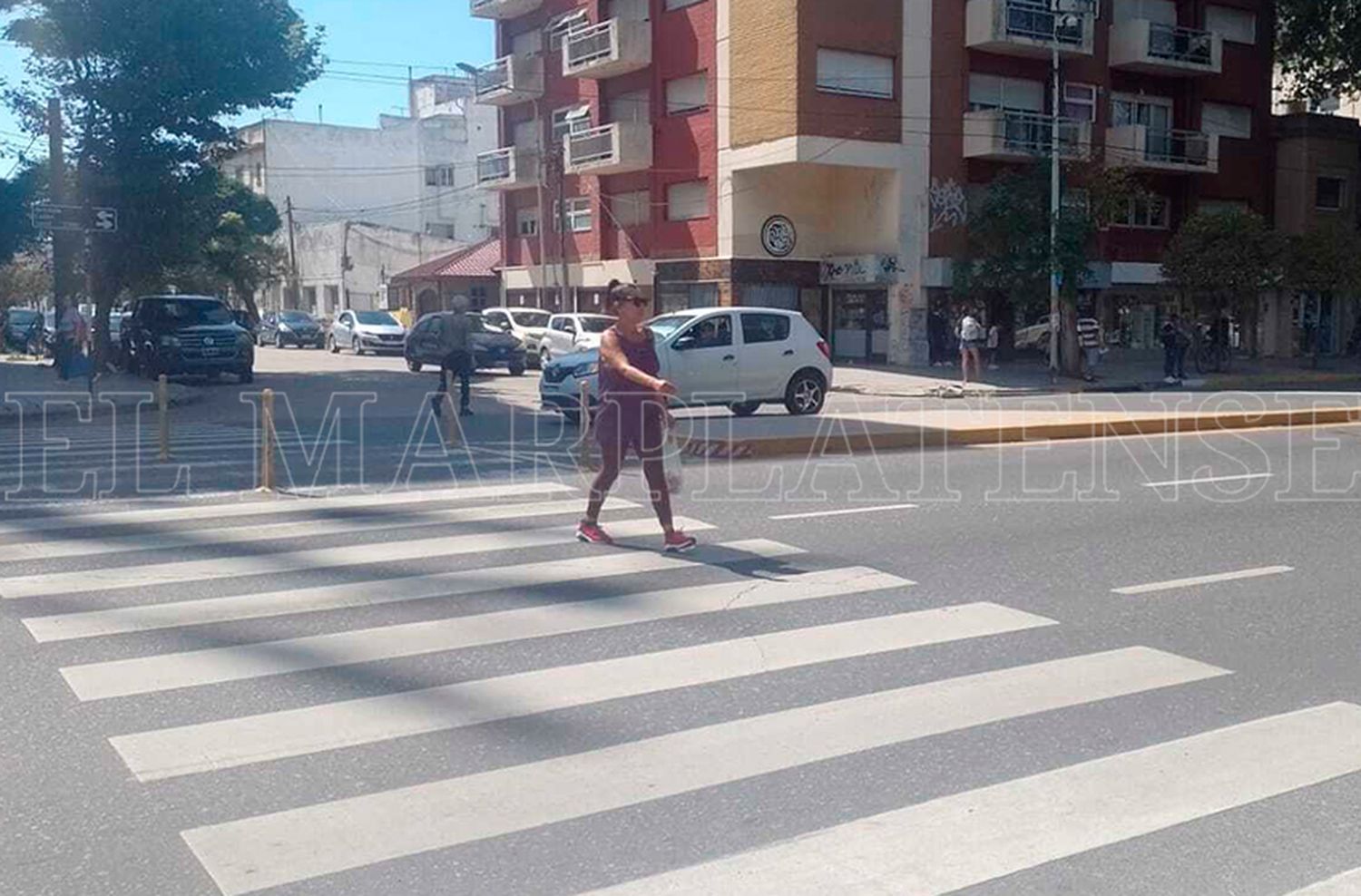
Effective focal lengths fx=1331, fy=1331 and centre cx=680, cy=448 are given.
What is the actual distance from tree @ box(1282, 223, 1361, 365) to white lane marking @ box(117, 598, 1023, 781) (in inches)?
1266

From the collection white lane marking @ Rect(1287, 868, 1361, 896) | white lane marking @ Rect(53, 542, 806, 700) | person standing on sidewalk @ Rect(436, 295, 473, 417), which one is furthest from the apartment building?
white lane marking @ Rect(1287, 868, 1361, 896)

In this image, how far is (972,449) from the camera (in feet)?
51.4

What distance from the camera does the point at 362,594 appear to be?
306 inches

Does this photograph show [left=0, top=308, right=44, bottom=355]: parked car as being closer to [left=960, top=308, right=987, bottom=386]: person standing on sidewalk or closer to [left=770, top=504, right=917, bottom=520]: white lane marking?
[left=960, top=308, right=987, bottom=386]: person standing on sidewalk

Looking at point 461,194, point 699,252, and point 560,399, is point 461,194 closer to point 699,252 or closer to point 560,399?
point 699,252

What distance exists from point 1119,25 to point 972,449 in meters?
27.8

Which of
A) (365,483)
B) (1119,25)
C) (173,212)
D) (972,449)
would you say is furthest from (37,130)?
(1119,25)

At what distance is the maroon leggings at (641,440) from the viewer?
29.4 feet

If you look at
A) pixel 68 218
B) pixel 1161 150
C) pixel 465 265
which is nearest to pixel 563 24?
pixel 465 265

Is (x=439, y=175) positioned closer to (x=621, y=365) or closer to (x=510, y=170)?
(x=510, y=170)

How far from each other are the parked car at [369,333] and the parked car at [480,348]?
742 cm

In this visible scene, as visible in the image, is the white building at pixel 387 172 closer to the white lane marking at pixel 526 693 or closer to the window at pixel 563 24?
the window at pixel 563 24

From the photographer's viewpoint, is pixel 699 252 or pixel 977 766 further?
pixel 699 252

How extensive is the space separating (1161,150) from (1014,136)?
22.2 feet
